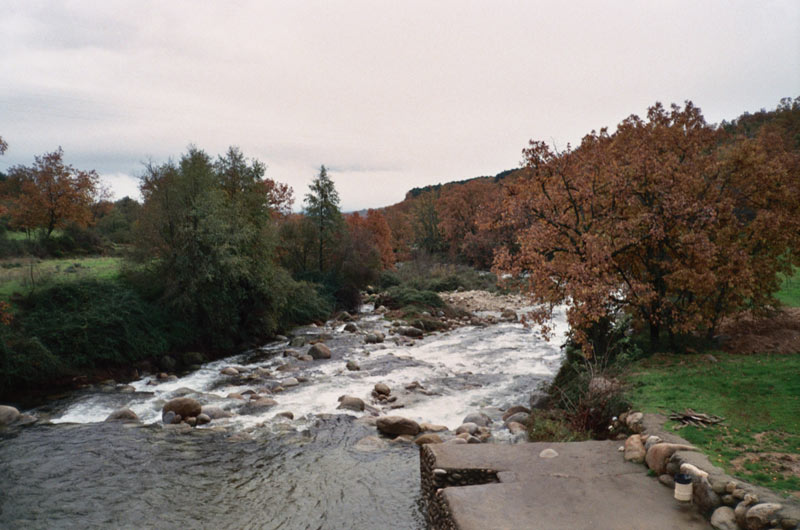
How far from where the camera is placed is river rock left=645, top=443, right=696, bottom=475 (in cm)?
629

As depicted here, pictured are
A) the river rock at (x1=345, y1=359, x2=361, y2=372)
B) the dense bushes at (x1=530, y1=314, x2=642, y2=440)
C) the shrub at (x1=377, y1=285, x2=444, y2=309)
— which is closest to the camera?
the dense bushes at (x1=530, y1=314, x2=642, y2=440)

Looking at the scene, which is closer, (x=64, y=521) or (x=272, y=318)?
(x=64, y=521)

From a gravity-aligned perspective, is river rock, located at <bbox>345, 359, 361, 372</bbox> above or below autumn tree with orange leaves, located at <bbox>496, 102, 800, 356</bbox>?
below

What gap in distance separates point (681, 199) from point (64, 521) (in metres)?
12.9

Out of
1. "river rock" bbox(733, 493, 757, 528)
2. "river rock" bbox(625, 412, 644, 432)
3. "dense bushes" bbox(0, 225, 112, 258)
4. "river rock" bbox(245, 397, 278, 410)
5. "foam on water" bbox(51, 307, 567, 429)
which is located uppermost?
"dense bushes" bbox(0, 225, 112, 258)

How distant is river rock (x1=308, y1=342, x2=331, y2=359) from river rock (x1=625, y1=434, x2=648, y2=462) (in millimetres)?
12313

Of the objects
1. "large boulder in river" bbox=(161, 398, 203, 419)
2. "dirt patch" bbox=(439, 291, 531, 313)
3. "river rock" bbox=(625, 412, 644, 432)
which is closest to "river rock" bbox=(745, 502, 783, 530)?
"river rock" bbox=(625, 412, 644, 432)

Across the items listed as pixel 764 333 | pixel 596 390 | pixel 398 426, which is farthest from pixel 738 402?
pixel 398 426

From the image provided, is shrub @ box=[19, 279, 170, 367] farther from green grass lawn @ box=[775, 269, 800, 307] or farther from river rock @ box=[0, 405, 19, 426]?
green grass lawn @ box=[775, 269, 800, 307]

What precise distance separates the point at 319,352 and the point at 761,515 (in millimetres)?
14674

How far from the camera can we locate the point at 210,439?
10.0 m

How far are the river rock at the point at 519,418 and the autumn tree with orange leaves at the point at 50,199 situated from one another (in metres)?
30.7

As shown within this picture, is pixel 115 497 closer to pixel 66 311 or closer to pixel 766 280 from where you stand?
pixel 66 311

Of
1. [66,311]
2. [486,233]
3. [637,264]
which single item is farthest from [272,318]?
[486,233]
